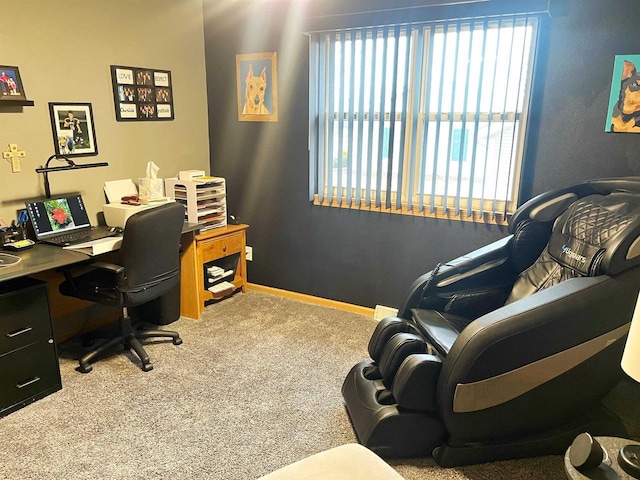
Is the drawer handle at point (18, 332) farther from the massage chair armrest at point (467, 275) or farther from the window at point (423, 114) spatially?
the window at point (423, 114)

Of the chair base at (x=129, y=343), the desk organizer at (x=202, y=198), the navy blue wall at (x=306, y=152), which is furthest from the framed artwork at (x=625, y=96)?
the chair base at (x=129, y=343)

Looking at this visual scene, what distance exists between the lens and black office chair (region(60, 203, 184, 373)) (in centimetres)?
254

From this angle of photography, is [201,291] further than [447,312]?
Yes

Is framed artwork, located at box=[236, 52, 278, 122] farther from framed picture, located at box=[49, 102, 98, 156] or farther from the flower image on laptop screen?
the flower image on laptop screen

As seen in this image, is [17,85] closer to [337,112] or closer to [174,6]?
[174,6]

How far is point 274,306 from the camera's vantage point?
3.70m

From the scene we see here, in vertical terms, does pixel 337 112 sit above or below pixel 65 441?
above

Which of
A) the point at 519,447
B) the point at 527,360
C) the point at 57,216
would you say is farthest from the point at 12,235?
the point at 519,447

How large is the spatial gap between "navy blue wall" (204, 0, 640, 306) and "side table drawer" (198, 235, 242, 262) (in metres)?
0.23

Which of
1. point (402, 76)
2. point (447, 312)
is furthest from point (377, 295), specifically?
point (402, 76)

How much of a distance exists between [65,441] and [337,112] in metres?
2.55

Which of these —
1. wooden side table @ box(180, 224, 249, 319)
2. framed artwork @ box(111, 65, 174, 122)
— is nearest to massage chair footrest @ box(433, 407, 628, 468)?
wooden side table @ box(180, 224, 249, 319)

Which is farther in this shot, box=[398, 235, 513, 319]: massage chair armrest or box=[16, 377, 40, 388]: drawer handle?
box=[398, 235, 513, 319]: massage chair armrest

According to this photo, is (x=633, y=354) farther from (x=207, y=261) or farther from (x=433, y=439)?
(x=207, y=261)
